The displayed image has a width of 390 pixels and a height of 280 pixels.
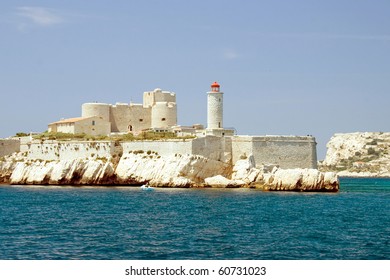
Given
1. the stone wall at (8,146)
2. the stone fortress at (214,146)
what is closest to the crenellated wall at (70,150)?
the stone fortress at (214,146)

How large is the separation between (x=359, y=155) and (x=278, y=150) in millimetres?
83170

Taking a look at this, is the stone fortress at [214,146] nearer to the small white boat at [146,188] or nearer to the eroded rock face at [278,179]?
the eroded rock face at [278,179]

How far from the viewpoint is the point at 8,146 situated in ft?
186

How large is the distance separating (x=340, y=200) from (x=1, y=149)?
97.6 feet

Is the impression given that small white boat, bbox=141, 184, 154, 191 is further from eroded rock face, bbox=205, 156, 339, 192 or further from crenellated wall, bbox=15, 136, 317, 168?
eroded rock face, bbox=205, 156, 339, 192

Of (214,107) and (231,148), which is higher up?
(214,107)

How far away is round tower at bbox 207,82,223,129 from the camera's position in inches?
1884

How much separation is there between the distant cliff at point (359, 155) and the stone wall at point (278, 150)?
234ft

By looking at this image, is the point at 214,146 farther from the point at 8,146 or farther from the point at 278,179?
the point at 8,146

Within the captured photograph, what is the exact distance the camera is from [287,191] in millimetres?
42938

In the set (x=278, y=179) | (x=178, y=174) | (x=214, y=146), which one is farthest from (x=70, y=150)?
(x=278, y=179)

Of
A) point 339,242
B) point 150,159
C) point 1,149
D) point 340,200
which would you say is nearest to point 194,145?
point 150,159

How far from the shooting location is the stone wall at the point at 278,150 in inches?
1848
